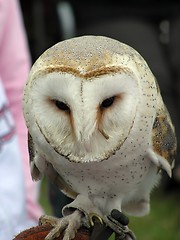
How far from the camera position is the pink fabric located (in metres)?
1.81

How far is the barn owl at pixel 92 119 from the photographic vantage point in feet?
2.74

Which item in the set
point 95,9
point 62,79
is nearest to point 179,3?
point 95,9

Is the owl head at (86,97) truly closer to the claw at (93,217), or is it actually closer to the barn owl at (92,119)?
the barn owl at (92,119)

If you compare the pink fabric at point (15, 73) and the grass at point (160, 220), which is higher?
the pink fabric at point (15, 73)

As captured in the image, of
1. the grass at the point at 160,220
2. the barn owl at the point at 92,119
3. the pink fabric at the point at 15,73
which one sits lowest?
the grass at the point at 160,220

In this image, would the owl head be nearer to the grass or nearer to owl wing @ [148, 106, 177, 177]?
owl wing @ [148, 106, 177, 177]

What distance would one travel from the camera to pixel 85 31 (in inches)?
122

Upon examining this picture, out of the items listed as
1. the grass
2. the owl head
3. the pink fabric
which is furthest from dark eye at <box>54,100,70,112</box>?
the grass

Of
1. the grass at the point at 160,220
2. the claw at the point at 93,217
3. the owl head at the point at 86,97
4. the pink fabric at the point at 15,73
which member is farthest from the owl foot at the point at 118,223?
the grass at the point at 160,220

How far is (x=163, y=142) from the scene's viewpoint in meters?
1.02

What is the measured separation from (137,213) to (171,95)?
6.88 feet

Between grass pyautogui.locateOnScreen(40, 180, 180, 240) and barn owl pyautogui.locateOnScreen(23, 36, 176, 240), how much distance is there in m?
1.85

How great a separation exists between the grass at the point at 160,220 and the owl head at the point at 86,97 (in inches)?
77.7

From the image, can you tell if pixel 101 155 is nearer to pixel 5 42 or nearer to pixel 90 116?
pixel 90 116
